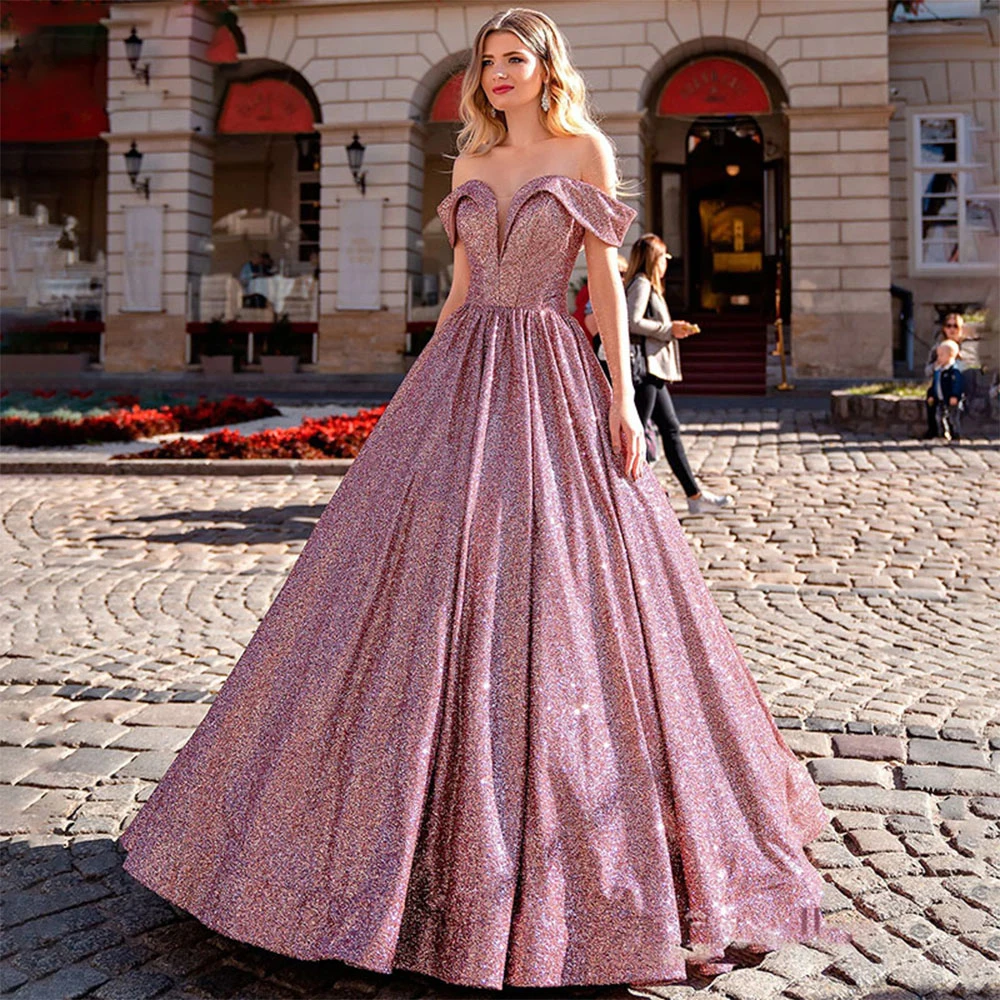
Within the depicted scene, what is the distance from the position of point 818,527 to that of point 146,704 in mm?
5179

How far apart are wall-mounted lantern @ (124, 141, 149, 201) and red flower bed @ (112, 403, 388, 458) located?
12787 millimetres

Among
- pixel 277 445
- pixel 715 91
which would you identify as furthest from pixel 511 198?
pixel 715 91

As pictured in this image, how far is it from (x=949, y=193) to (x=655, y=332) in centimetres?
1593

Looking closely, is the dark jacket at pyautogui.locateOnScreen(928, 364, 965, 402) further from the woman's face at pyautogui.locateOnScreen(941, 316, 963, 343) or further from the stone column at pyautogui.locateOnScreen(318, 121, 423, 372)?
the stone column at pyautogui.locateOnScreen(318, 121, 423, 372)

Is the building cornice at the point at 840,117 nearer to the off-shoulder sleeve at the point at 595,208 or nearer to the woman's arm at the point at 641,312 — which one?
the woman's arm at the point at 641,312

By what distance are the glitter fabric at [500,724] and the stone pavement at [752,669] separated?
17 cm

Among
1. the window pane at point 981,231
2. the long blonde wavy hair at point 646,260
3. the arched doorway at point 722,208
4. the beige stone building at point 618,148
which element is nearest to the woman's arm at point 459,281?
the long blonde wavy hair at point 646,260

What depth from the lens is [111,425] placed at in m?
13.3

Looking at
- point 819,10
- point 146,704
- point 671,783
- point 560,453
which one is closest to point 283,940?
point 671,783

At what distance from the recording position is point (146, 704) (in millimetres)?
4441

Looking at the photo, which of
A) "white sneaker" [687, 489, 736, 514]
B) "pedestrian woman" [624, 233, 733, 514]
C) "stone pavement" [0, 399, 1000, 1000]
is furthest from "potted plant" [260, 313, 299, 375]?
"pedestrian woman" [624, 233, 733, 514]

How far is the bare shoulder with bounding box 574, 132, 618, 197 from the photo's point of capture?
289cm

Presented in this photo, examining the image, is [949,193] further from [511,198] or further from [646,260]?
[511,198]

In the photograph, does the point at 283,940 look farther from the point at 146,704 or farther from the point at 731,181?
the point at 731,181
